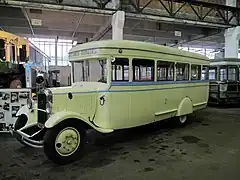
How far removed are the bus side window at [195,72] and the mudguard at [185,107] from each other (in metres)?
0.77

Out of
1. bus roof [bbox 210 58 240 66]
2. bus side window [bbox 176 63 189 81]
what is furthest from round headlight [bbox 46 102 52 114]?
bus roof [bbox 210 58 240 66]

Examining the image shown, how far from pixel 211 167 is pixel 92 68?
2.73m

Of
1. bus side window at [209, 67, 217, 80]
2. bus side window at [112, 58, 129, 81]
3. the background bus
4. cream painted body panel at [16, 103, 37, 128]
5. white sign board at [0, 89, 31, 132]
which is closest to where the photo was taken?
cream painted body panel at [16, 103, 37, 128]

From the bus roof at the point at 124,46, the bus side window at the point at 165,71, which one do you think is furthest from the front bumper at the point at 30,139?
the bus side window at the point at 165,71

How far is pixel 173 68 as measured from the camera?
5660 millimetres

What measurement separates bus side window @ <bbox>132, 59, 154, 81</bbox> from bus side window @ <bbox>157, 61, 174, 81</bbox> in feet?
0.84

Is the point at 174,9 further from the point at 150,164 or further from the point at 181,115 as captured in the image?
the point at 150,164

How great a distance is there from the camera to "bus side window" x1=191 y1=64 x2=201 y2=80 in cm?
650

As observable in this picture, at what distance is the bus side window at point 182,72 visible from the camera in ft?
19.2

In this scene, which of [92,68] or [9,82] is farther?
[9,82]

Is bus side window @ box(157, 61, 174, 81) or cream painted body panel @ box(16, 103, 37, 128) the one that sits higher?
bus side window @ box(157, 61, 174, 81)

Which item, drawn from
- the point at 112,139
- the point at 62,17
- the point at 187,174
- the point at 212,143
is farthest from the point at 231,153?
the point at 62,17

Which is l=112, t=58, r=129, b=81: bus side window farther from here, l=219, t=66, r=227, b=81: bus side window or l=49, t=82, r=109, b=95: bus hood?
l=219, t=66, r=227, b=81: bus side window

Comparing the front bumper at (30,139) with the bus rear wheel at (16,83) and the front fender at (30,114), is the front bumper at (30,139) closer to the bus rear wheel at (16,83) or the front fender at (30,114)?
the front fender at (30,114)
